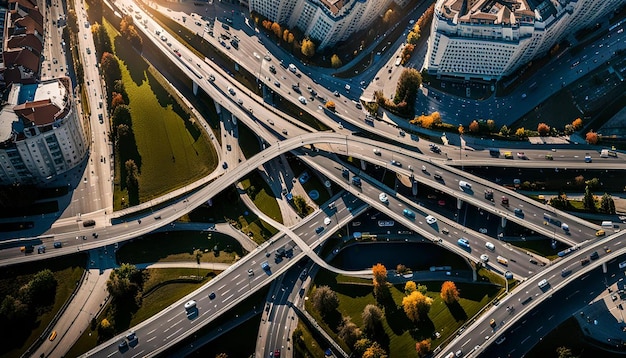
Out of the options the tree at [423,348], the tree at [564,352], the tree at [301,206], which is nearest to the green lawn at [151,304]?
the tree at [301,206]

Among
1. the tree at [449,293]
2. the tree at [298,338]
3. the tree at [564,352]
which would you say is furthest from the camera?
the tree at [449,293]

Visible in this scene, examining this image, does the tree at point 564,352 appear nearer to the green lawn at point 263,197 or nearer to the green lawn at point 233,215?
the green lawn at point 233,215

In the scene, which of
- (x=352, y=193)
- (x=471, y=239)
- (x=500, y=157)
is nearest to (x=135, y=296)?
(x=352, y=193)

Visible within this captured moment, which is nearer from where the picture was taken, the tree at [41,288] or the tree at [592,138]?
the tree at [41,288]

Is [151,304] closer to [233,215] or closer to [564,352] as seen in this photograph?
[233,215]

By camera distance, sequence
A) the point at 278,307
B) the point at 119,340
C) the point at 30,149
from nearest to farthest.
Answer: the point at 119,340, the point at 278,307, the point at 30,149

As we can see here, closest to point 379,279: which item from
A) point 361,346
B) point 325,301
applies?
point 325,301

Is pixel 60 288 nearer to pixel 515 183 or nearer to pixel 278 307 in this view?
pixel 278 307
